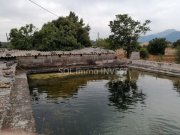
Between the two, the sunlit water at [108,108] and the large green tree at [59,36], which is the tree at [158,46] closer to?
the large green tree at [59,36]

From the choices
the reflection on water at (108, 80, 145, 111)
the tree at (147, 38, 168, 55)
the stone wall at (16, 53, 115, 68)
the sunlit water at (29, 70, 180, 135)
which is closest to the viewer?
the sunlit water at (29, 70, 180, 135)

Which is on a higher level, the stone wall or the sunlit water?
the stone wall

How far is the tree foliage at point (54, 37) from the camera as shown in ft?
129

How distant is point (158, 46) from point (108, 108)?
117ft

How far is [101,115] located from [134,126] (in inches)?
93.4

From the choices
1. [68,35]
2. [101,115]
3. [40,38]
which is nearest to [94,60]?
[68,35]

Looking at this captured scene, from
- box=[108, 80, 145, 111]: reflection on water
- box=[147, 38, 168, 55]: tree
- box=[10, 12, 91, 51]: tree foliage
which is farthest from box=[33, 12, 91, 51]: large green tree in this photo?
box=[108, 80, 145, 111]: reflection on water

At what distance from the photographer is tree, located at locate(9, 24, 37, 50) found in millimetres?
41656

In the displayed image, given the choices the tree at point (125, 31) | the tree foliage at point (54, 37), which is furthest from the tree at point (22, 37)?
the tree at point (125, 31)

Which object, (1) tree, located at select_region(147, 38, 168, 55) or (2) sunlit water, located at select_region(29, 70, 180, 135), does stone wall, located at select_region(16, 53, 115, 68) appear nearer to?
(2) sunlit water, located at select_region(29, 70, 180, 135)

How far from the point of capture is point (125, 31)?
39031 millimetres

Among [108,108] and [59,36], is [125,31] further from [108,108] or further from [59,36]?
[108,108]

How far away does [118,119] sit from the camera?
479 inches

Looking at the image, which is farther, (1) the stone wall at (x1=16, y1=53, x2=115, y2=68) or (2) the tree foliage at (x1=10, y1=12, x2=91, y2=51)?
(2) the tree foliage at (x1=10, y1=12, x2=91, y2=51)
